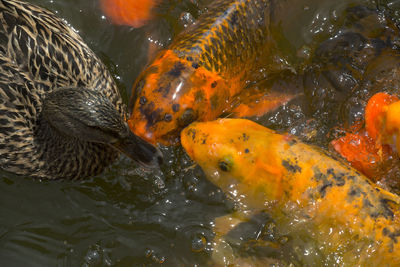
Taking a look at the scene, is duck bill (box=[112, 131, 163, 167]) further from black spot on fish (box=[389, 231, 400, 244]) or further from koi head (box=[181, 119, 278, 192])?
black spot on fish (box=[389, 231, 400, 244])

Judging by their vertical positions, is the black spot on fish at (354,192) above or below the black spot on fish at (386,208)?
above

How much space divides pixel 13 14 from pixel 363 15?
3.59m

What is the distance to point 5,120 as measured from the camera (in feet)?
12.5

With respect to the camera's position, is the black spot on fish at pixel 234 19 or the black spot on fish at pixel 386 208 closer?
the black spot on fish at pixel 386 208

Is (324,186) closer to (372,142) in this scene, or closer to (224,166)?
(224,166)

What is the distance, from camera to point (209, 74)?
14.9 ft

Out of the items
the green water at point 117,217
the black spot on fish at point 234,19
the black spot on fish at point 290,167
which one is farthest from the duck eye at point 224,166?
the black spot on fish at point 234,19

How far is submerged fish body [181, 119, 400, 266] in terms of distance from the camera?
3777mm

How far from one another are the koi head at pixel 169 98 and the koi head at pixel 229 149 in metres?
0.24

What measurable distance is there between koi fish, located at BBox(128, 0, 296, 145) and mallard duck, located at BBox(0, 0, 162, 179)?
322 mm

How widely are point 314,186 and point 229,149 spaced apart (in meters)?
0.75

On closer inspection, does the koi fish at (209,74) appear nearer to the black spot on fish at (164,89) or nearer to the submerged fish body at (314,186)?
the black spot on fish at (164,89)

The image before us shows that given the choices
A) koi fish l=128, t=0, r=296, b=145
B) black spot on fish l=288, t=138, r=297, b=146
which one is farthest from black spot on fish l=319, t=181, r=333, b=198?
koi fish l=128, t=0, r=296, b=145

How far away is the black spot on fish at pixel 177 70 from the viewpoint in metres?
4.29
